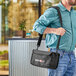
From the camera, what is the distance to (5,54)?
18.7 ft

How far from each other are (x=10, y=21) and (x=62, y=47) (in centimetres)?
356

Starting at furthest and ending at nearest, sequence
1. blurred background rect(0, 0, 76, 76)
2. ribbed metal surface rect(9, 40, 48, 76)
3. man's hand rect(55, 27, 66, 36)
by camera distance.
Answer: blurred background rect(0, 0, 76, 76) → ribbed metal surface rect(9, 40, 48, 76) → man's hand rect(55, 27, 66, 36)

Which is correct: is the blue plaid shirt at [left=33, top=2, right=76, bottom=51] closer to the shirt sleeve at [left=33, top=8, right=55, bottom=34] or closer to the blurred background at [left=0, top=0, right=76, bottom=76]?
the shirt sleeve at [left=33, top=8, right=55, bottom=34]

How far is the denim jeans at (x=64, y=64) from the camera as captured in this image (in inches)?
87.8

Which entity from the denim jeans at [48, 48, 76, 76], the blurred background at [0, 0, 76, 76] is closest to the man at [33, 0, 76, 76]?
the denim jeans at [48, 48, 76, 76]

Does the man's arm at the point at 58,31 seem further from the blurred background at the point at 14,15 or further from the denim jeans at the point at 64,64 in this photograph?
the blurred background at the point at 14,15

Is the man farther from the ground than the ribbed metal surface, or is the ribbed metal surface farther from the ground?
the man

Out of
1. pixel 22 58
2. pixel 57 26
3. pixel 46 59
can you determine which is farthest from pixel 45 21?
pixel 22 58

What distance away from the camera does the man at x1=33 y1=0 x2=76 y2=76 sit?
222 centimetres

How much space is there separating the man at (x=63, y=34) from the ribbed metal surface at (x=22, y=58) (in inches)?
59.0

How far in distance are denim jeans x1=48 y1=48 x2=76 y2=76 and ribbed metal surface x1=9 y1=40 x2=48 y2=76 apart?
1.50 m

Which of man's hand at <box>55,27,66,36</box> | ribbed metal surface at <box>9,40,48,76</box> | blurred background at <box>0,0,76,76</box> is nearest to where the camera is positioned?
man's hand at <box>55,27,66,36</box>

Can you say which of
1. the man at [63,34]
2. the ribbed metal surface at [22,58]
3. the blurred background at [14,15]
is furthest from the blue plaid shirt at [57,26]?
the blurred background at [14,15]

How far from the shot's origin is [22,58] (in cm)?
383
